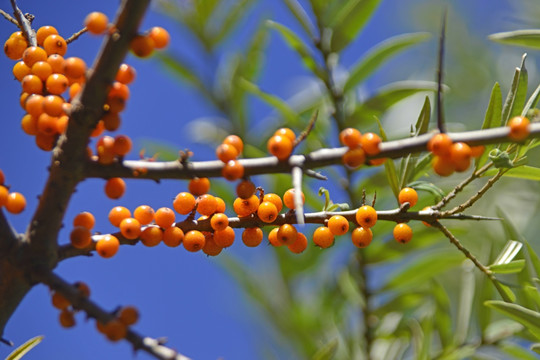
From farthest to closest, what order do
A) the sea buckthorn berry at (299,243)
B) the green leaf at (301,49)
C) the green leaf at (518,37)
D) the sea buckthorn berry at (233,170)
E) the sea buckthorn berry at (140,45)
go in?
the green leaf at (301,49) → the green leaf at (518,37) → the sea buckthorn berry at (299,243) → the sea buckthorn berry at (233,170) → the sea buckthorn berry at (140,45)

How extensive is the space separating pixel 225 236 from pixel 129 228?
7.9 inches

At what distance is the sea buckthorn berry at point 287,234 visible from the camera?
1.24 meters

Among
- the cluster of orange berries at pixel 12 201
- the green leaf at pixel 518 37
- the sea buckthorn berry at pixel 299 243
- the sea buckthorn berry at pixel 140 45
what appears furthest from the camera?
the green leaf at pixel 518 37

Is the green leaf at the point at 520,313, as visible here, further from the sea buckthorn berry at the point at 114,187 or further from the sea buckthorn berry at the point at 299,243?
the sea buckthorn berry at the point at 114,187

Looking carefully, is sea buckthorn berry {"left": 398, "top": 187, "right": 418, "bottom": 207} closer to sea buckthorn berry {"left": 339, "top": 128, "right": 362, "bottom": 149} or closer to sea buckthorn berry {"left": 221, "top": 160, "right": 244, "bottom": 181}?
sea buckthorn berry {"left": 339, "top": 128, "right": 362, "bottom": 149}

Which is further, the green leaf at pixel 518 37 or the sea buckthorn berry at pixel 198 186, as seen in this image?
the green leaf at pixel 518 37

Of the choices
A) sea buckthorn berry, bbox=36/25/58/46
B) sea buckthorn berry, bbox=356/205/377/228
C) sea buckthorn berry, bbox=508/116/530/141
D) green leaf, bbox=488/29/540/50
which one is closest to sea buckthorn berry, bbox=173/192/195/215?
sea buckthorn berry, bbox=356/205/377/228

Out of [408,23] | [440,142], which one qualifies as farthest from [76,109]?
[408,23]

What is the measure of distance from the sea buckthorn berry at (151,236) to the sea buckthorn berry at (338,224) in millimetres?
365

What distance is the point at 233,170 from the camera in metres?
1.09

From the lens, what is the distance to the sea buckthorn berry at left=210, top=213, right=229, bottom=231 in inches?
47.9

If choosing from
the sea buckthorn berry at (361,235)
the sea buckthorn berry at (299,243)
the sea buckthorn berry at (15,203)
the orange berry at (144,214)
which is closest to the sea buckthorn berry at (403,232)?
the sea buckthorn berry at (361,235)

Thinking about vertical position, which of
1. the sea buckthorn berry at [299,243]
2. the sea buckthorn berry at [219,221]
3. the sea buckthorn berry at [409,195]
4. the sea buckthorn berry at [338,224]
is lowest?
the sea buckthorn berry at [219,221]

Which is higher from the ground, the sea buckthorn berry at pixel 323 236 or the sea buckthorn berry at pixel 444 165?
the sea buckthorn berry at pixel 444 165
